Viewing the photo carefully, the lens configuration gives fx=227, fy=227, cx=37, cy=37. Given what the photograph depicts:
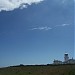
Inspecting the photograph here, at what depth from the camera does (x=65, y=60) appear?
120688 millimetres

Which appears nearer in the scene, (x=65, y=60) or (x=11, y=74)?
(x=11, y=74)

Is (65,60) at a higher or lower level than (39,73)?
higher

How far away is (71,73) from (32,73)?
9243 millimetres

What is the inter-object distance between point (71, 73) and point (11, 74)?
45.6 ft

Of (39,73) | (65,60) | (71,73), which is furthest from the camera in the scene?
(65,60)

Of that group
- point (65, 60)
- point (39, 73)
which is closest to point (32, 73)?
point (39, 73)

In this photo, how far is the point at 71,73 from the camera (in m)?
45.6

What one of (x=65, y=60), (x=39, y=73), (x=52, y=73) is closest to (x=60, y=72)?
(x=52, y=73)

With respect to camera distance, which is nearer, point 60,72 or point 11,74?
point 60,72

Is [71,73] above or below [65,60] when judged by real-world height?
below

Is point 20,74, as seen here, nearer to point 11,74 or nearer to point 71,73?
point 11,74

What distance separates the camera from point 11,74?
51156 millimetres

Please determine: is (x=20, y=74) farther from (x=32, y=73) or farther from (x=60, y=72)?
(x=60, y=72)

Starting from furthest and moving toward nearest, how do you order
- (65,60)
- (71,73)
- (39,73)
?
Answer: (65,60)
(39,73)
(71,73)
